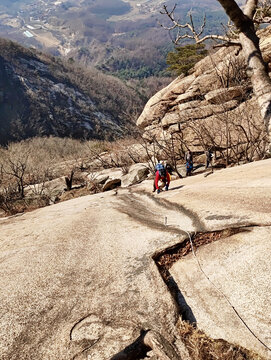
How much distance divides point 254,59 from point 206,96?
905 cm

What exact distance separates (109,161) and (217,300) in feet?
57.1

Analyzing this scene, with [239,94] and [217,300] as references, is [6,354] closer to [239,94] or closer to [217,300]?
[217,300]

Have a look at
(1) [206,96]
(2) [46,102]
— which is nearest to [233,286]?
(1) [206,96]

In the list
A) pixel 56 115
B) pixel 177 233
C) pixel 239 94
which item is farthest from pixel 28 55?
pixel 177 233

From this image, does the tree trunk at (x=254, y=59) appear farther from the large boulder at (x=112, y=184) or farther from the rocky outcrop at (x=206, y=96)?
the large boulder at (x=112, y=184)

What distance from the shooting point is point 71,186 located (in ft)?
56.6

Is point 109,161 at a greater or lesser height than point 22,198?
greater

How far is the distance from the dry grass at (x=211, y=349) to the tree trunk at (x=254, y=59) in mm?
3714

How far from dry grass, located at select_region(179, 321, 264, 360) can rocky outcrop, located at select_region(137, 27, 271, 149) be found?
9.33 metres

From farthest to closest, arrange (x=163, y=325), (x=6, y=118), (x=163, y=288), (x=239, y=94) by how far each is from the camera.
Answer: (x=6, y=118), (x=239, y=94), (x=163, y=288), (x=163, y=325)

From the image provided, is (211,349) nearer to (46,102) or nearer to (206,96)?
(206,96)

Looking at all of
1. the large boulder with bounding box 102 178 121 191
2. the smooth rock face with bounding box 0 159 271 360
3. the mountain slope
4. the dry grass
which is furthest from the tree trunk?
the mountain slope

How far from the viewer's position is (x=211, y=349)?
2.01 metres

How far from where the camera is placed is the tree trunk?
176 inches
